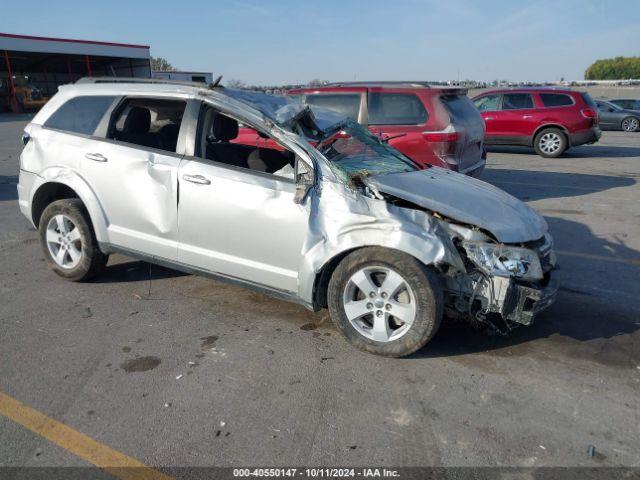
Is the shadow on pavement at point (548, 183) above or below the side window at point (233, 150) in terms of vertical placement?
below

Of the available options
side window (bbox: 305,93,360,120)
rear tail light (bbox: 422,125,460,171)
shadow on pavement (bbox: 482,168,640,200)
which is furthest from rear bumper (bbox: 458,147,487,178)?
side window (bbox: 305,93,360,120)

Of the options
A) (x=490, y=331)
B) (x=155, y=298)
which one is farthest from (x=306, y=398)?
(x=155, y=298)

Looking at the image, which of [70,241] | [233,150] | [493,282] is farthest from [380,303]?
[70,241]

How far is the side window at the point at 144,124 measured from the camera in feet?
15.4

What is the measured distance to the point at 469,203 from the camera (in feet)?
12.6

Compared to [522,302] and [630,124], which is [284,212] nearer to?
[522,302]

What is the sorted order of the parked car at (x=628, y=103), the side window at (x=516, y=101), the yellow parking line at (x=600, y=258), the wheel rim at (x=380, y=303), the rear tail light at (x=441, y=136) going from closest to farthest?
1. the wheel rim at (x=380, y=303)
2. the yellow parking line at (x=600, y=258)
3. the rear tail light at (x=441, y=136)
4. the side window at (x=516, y=101)
5. the parked car at (x=628, y=103)

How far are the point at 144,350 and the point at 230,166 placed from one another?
59.8 inches

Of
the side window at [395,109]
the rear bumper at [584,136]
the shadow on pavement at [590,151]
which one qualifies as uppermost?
the side window at [395,109]

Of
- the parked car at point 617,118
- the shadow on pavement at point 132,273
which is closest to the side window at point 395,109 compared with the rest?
the shadow on pavement at point 132,273

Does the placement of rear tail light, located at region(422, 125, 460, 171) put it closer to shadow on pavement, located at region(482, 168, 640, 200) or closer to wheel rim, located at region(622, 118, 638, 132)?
shadow on pavement, located at region(482, 168, 640, 200)

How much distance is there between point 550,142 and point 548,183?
14.8ft

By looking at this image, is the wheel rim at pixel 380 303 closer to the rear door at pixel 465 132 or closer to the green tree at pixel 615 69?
the rear door at pixel 465 132

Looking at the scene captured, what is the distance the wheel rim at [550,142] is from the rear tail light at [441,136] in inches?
321
